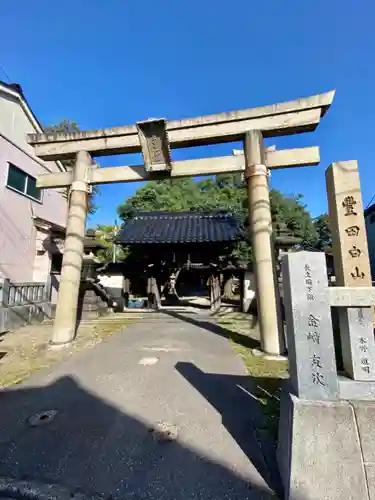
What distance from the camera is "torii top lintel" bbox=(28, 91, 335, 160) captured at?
5789mm

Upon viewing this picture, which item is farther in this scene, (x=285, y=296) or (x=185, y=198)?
(x=185, y=198)

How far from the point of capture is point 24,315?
30.0 ft

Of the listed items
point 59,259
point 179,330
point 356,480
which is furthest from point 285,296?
point 59,259

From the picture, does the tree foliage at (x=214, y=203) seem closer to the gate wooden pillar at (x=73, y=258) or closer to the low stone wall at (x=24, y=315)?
the low stone wall at (x=24, y=315)

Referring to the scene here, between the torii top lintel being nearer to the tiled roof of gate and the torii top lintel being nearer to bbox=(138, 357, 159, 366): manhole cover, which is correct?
bbox=(138, 357, 159, 366): manhole cover

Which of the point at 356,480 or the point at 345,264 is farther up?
the point at 345,264

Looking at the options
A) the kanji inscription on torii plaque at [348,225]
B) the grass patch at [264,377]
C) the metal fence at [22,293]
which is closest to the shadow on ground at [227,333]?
the grass patch at [264,377]

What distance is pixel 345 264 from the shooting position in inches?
136

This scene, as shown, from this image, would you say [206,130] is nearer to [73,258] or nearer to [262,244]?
[262,244]

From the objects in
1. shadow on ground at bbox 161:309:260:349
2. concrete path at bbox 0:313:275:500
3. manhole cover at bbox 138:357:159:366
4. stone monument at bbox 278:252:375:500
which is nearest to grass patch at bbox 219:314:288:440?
shadow on ground at bbox 161:309:260:349

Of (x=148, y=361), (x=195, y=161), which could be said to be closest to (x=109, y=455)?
(x=148, y=361)

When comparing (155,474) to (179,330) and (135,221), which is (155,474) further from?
(135,221)

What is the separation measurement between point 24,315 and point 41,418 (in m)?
7.28

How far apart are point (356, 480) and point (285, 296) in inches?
55.6
